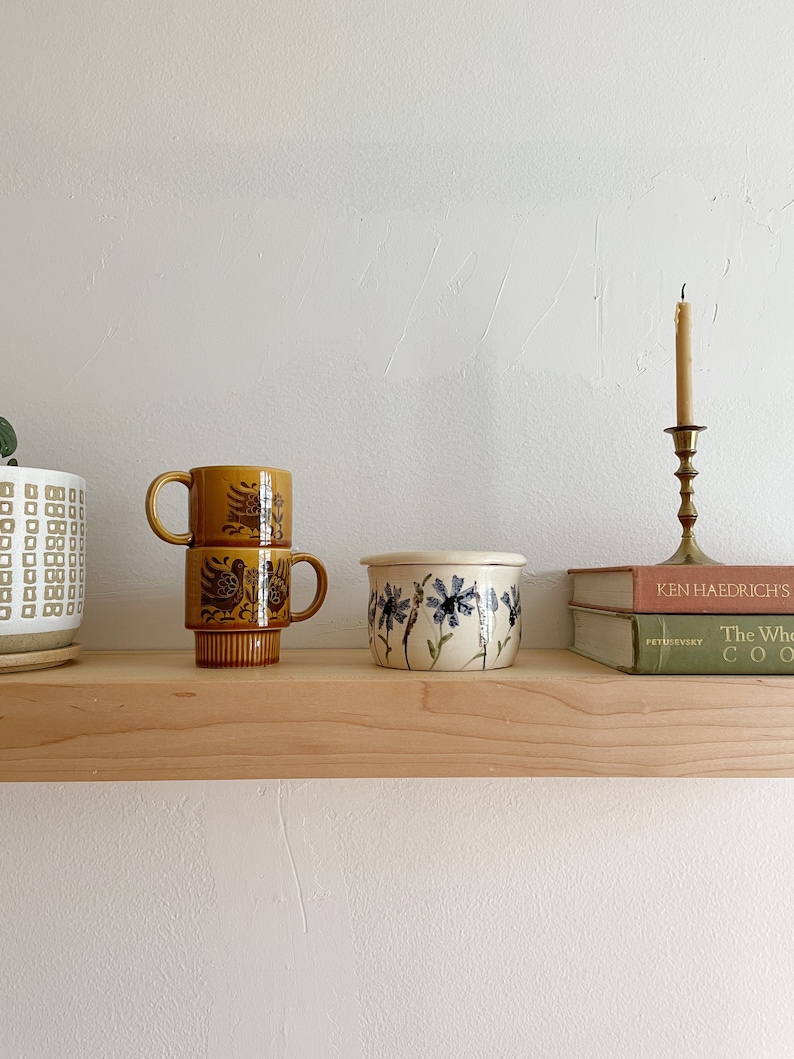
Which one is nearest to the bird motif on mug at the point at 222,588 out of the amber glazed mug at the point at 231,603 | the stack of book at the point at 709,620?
the amber glazed mug at the point at 231,603

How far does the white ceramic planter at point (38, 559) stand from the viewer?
0.50m

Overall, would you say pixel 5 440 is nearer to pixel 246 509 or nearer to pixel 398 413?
pixel 246 509

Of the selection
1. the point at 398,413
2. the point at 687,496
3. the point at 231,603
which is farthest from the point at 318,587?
the point at 687,496

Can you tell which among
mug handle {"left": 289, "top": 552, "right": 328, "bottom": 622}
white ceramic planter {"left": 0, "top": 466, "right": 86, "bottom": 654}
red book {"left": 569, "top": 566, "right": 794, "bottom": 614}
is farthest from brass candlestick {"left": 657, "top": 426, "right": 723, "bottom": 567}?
white ceramic planter {"left": 0, "top": 466, "right": 86, "bottom": 654}

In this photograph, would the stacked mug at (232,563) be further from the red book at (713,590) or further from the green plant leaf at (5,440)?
the red book at (713,590)

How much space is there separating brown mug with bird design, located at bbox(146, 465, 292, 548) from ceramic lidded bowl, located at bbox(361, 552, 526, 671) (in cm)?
9

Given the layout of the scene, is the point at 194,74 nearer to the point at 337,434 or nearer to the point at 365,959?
the point at 337,434

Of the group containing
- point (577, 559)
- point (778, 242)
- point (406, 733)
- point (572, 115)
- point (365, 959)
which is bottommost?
point (365, 959)

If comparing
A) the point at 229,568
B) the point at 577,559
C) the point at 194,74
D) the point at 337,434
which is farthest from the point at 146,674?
the point at 194,74

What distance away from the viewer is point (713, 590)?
0.48 m

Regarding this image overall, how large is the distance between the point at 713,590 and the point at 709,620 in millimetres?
20

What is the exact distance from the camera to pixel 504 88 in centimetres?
68

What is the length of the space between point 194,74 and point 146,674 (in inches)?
21.2

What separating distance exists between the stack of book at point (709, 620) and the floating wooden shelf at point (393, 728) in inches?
0.7
